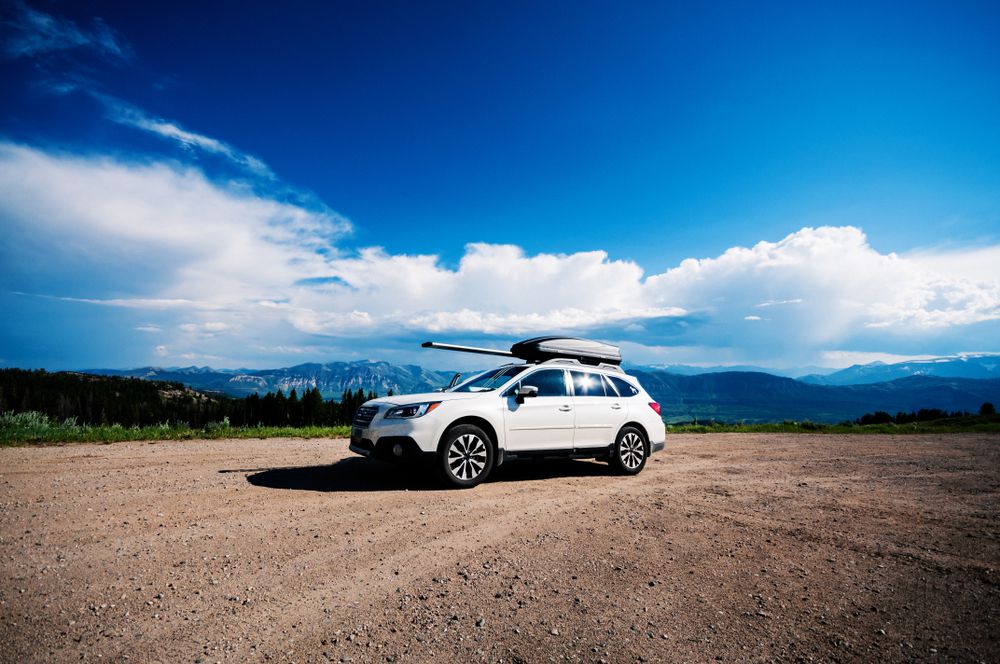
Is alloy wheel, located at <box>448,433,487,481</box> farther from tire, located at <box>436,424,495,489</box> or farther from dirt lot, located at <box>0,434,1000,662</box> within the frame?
dirt lot, located at <box>0,434,1000,662</box>

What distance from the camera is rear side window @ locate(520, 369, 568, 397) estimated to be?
8.67 m

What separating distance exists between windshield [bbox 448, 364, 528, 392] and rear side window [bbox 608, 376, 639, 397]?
193 centimetres

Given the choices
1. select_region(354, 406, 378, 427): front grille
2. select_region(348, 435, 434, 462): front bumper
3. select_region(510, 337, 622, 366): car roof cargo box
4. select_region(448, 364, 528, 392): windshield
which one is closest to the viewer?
select_region(348, 435, 434, 462): front bumper

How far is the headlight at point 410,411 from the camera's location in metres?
7.42

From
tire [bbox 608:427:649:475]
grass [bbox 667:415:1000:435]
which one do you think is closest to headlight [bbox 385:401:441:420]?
tire [bbox 608:427:649:475]

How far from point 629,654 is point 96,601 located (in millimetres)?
3756

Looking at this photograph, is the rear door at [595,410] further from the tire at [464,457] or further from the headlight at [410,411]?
the headlight at [410,411]

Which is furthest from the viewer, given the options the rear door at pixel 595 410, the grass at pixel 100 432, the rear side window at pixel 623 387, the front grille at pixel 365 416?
the grass at pixel 100 432

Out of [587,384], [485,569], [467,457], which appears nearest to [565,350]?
[587,384]

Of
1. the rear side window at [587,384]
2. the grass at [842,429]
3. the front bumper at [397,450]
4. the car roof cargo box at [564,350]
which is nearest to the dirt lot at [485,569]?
the front bumper at [397,450]

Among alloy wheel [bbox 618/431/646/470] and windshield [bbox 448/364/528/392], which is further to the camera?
alloy wheel [bbox 618/431/646/470]

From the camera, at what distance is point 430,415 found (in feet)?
24.4

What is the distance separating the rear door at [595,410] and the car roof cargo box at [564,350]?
3.25 feet

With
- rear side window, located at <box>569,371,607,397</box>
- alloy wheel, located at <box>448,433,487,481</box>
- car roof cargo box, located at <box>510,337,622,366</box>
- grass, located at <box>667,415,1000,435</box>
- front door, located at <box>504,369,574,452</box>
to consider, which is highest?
car roof cargo box, located at <box>510,337,622,366</box>
